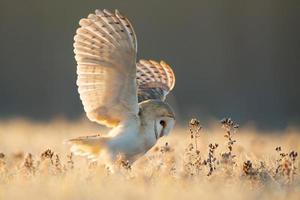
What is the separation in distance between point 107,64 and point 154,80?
44.3 inches

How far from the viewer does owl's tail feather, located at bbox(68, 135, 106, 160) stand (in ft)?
24.8

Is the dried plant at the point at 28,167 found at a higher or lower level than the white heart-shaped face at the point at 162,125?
lower

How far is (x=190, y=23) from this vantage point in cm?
2266

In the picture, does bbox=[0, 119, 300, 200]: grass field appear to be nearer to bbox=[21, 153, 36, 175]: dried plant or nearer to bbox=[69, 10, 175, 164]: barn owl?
bbox=[21, 153, 36, 175]: dried plant

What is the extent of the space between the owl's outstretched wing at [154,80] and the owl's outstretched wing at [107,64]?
787 millimetres

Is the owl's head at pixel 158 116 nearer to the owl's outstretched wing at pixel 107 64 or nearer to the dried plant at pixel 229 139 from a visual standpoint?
the owl's outstretched wing at pixel 107 64

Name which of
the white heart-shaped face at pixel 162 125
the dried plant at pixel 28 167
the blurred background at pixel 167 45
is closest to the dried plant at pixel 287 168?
the white heart-shaped face at pixel 162 125

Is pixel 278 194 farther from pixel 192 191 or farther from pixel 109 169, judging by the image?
pixel 109 169

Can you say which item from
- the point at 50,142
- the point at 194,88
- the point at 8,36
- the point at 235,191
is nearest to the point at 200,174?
the point at 235,191

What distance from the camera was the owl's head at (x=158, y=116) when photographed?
7.60 metres

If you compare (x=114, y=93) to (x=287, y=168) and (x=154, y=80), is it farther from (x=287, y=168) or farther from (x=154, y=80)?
(x=287, y=168)

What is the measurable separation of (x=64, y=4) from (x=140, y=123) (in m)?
15.3

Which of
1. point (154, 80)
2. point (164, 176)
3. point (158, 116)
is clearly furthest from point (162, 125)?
point (154, 80)

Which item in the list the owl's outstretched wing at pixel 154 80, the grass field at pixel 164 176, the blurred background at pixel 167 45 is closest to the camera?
the grass field at pixel 164 176
